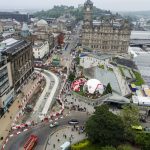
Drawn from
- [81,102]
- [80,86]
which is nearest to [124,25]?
[80,86]

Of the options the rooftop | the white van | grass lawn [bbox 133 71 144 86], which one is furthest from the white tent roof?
the white van

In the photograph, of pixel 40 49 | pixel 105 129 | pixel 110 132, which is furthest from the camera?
pixel 40 49

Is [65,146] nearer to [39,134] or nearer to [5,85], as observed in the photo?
[39,134]

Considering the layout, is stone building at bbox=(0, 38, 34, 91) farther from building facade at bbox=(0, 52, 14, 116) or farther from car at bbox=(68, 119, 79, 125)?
car at bbox=(68, 119, 79, 125)

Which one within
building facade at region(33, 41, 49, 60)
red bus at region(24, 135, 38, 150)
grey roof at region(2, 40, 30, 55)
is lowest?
red bus at region(24, 135, 38, 150)

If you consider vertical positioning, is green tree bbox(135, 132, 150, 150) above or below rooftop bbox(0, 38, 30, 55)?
below

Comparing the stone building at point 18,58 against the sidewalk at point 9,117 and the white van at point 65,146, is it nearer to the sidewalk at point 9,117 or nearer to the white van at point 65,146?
the sidewalk at point 9,117

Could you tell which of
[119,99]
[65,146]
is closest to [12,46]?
[119,99]
